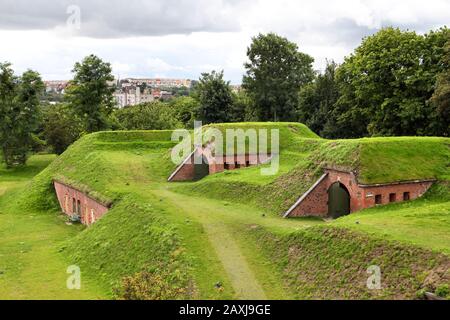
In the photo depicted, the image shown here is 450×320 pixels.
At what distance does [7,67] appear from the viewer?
49219 millimetres

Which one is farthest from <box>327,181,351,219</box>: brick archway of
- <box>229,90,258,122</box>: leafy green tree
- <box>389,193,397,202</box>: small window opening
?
<box>229,90,258,122</box>: leafy green tree

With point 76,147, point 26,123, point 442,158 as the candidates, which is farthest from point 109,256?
point 26,123

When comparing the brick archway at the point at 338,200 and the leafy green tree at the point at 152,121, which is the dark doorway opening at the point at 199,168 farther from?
the leafy green tree at the point at 152,121

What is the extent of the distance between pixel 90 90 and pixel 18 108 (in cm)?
657

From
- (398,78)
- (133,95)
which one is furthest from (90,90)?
(133,95)

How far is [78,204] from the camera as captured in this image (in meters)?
30.9

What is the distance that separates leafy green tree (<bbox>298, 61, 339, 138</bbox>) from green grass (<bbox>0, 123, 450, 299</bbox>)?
1499 centimetres

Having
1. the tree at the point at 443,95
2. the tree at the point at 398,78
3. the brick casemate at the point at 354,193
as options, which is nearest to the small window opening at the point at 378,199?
the brick casemate at the point at 354,193

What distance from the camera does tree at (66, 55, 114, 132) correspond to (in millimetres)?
50531

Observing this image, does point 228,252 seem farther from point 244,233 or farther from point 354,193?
point 354,193

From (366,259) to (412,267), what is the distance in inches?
56.3

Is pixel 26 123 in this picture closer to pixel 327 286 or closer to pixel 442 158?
pixel 442 158

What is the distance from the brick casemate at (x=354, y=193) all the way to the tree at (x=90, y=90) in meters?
33.0

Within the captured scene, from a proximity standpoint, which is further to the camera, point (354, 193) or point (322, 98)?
point (322, 98)
